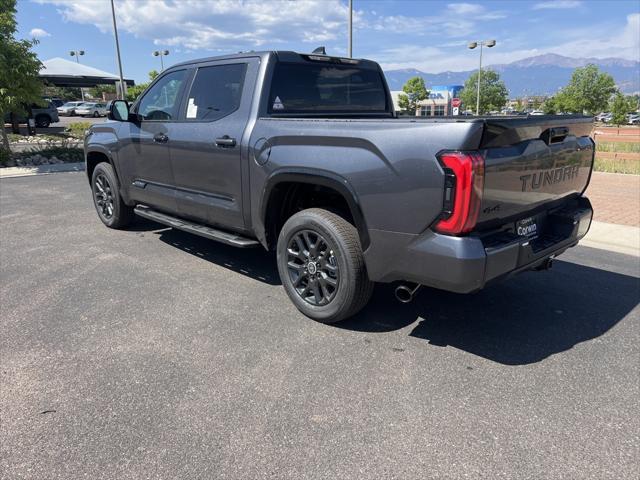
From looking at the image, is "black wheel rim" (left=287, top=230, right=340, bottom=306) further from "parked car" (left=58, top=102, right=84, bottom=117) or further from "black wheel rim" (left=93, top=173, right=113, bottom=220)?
"parked car" (left=58, top=102, right=84, bottom=117)

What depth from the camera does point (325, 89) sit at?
181 inches

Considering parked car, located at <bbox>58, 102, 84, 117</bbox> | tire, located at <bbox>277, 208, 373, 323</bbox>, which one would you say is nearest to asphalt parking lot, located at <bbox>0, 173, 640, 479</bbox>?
tire, located at <bbox>277, 208, 373, 323</bbox>

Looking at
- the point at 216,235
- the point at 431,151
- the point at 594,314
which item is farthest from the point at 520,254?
the point at 216,235

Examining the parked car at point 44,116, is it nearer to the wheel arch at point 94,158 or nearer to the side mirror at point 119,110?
the wheel arch at point 94,158

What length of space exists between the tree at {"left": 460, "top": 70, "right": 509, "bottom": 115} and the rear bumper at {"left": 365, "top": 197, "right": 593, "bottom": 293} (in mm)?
70417

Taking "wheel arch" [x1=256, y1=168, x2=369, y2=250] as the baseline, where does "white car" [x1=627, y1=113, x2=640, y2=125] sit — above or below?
below

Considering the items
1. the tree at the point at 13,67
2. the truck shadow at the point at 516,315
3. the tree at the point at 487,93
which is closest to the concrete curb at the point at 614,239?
the truck shadow at the point at 516,315

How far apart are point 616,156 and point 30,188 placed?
14759 mm

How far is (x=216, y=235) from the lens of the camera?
4449 mm

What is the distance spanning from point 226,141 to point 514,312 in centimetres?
274

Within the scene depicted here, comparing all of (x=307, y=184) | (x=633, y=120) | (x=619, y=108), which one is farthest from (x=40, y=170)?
(x=633, y=120)

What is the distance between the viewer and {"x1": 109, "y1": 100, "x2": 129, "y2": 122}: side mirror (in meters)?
5.53

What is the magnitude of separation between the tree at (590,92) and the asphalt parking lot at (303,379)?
51.6m

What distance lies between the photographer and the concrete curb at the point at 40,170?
39.7ft
